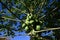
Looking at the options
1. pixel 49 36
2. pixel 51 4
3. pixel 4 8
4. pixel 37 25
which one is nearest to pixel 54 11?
pixel 51 4

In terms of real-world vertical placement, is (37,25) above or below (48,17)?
below

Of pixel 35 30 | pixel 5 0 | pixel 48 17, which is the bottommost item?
pixel 35 30

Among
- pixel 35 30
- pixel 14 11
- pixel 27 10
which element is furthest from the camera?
pixel 14 11

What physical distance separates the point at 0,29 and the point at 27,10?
152 centimetres

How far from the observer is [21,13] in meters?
8.45

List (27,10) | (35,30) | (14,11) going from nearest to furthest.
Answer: (35,30) → (27,10) → (14,11)

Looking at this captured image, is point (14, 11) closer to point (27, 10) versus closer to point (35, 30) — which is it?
point (27, 10)

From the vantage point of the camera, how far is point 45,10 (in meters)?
8.46

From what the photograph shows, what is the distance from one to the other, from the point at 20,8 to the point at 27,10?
0.65 metres

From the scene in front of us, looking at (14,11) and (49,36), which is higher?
(14,11)

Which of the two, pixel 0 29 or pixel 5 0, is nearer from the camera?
pixel 5 0

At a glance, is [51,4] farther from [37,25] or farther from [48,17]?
[37,25]

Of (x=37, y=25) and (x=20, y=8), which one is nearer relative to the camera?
(x=37, y=25)

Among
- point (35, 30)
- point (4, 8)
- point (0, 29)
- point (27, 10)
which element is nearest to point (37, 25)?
point (35, 30)
